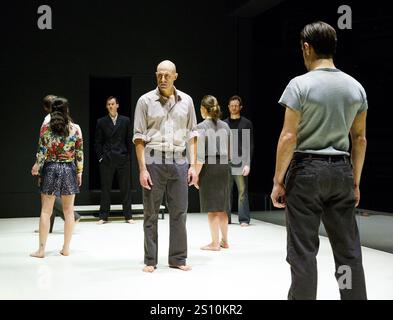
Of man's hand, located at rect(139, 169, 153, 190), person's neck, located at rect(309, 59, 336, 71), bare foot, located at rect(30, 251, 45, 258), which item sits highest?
person's neck, located at rect(309, 59, 336, 71)

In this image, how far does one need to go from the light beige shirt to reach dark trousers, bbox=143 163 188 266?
0.17 m

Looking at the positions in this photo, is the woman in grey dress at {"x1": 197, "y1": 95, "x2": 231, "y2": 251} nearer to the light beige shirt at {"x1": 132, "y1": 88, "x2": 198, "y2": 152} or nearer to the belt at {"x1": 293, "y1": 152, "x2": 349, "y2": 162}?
the light beige shirt at {"x1": 132, "y1": 88, "x2": 198, "y2": 152}

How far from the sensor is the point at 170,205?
425 cm

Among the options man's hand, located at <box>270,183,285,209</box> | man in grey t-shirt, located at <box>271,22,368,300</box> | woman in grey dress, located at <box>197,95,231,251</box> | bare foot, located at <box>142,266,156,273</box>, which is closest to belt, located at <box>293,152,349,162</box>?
man in grey t-shirt, located at <box>271,22,368,300</box>

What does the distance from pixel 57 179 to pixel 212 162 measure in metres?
1.40

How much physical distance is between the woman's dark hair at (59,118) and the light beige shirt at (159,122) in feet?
2.65

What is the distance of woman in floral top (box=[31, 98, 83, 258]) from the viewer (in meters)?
4.65

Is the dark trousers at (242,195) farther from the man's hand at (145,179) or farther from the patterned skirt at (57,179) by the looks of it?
the man's hand at (145,179)

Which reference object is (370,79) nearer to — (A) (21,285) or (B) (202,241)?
(B) (202,241)

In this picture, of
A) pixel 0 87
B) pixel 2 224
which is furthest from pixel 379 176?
pixel 0 87

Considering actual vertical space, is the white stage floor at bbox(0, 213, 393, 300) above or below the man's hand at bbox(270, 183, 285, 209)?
below

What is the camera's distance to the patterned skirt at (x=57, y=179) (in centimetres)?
465
